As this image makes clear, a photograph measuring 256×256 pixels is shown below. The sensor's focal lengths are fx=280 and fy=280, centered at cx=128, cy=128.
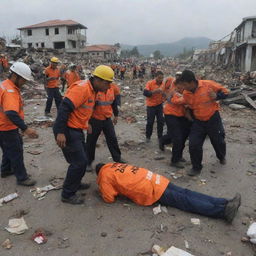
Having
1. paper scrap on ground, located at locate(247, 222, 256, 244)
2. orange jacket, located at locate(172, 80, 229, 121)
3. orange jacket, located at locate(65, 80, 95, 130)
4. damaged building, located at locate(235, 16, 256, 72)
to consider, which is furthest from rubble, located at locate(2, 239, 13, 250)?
damaged building, located at locate(235, 16, 256, 72)

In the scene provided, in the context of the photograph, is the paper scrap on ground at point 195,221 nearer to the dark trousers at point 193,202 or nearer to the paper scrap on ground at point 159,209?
the dark trousers at point 193,202

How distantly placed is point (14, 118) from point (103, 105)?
1.40 meters

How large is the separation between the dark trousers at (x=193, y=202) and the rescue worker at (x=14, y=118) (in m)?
1.93

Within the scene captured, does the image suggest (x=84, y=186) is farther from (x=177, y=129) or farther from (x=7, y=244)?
(x=177, y=129)

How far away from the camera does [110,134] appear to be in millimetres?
4730

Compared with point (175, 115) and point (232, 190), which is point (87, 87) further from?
point (232, 190)

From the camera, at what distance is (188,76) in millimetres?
4141

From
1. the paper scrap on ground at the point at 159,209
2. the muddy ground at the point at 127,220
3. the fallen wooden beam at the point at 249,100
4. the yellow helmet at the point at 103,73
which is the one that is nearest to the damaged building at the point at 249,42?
the fallen wooden beam at the point at 249,100

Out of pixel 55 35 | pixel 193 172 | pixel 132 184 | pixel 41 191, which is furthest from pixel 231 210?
pixel 55 35

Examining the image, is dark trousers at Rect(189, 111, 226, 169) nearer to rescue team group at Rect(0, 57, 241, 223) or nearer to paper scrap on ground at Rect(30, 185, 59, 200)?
rescue team group at Rect(0, 57, 241, 223)

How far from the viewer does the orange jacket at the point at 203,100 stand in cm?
433

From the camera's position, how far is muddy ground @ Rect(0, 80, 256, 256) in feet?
9.64

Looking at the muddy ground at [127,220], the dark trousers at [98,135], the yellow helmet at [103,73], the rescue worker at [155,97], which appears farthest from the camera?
the rescue worker at [155,97]

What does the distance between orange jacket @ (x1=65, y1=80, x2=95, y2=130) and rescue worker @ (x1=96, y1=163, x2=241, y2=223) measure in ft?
2.46
